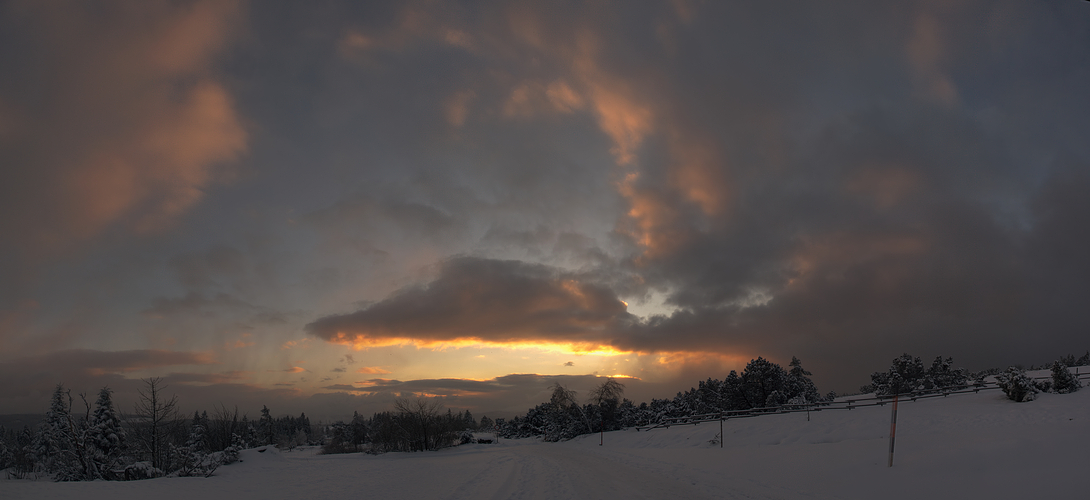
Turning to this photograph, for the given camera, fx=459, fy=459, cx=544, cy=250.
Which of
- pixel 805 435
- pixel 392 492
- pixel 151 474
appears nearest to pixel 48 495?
pixel 151 474

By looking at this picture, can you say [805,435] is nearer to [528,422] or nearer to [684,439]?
[684,439]

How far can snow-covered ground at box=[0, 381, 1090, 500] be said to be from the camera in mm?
10203

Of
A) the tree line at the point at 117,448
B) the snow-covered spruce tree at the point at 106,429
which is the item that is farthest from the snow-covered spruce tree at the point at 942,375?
the snow-covered spruce tree at the point at 106,429

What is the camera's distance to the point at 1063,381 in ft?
72.0

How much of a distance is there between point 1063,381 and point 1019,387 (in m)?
→ 3.21

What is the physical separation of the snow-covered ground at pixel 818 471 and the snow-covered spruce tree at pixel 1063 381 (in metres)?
0.62

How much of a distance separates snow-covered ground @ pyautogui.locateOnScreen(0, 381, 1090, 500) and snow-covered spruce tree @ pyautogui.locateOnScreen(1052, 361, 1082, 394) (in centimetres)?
62

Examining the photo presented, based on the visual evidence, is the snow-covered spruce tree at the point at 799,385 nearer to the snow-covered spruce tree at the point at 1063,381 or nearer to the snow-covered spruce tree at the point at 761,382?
the snow-covered spruce tree at the point at 761,382

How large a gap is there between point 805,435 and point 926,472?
10293mm

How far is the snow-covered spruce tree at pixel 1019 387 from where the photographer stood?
68.4 ft

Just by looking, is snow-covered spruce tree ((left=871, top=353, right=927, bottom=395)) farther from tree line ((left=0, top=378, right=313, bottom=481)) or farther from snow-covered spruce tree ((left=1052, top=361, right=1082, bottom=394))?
tree line ((left=0, top=378, right=313, bottom=481))

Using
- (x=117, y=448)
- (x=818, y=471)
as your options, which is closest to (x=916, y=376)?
(x=818, y=471)

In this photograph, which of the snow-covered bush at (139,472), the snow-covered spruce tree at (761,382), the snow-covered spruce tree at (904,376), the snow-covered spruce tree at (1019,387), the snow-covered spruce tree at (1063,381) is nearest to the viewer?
the snow-covered bush at (139,472)

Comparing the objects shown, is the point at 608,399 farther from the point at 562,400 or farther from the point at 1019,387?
the point at 1019,387
